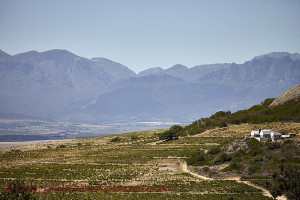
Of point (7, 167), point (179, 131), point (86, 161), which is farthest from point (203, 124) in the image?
point (7, 167)

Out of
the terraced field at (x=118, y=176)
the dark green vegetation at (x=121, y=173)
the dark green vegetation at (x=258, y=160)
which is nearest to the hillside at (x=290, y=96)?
the terraced field at (x=118, y=176)

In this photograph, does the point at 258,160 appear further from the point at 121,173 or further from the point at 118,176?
the point at 118,176

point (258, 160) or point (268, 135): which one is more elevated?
point (268, 135)

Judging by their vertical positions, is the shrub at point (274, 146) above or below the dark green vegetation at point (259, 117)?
below

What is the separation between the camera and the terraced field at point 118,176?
40156 millimetres

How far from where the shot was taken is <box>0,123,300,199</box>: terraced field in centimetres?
4016

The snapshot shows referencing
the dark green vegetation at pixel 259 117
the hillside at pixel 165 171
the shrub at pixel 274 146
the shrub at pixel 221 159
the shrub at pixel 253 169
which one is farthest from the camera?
the dark green vegetation at pixel 259 117

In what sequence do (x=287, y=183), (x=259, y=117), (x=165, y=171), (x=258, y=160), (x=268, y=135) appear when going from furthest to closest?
(x=259, y=117) < (x=268, y=135) < (x=165, y=171) < (x=258, y=160) < (x=287, y=183)

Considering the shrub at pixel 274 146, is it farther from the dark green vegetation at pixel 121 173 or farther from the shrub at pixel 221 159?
the dark green vegetation at pixel 121 173

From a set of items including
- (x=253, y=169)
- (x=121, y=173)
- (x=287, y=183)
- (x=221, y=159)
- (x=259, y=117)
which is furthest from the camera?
(x=259, y=117)

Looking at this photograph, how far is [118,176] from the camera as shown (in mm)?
51375

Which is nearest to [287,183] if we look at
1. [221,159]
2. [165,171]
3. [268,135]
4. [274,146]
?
[274,146]

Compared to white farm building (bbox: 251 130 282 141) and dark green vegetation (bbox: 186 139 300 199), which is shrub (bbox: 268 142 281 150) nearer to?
dark green vegetation (bbox: 186 139 300 199)

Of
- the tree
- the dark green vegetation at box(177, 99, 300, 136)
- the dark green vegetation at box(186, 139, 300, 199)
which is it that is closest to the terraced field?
the tree
